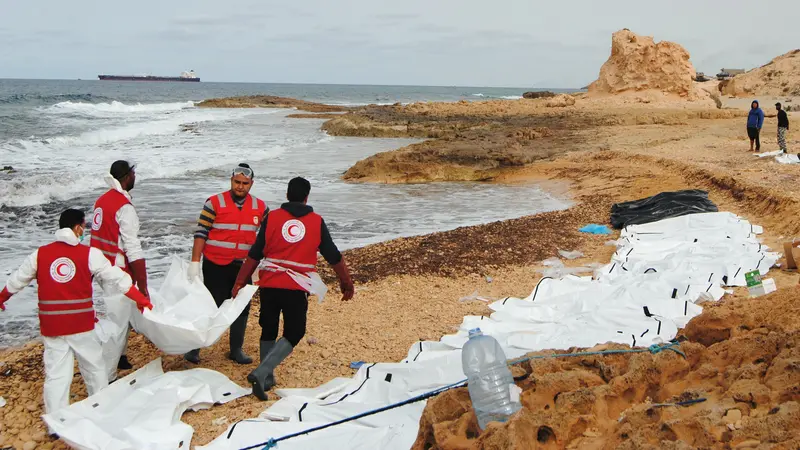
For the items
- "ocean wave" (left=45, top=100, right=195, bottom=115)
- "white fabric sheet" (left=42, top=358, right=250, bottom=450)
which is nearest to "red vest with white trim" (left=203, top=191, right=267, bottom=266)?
"white fabric sheet" (left=42, top=358, right=250, bottom=450)

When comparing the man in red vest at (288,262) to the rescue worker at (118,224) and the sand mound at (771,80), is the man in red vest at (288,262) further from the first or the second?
the sand mound at (771,80)

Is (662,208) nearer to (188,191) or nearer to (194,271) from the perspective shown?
(194,271)

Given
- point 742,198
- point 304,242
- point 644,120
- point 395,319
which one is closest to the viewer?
point 304,242

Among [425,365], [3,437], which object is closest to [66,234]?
[3,437]

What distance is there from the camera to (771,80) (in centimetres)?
4438

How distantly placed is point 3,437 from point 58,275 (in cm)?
111

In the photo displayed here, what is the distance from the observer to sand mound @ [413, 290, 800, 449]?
2.43m

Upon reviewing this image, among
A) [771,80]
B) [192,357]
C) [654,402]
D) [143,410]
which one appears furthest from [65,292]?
[771,80]

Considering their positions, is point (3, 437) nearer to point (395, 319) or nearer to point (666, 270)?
point (395, 319)

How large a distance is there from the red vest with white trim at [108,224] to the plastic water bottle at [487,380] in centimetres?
282

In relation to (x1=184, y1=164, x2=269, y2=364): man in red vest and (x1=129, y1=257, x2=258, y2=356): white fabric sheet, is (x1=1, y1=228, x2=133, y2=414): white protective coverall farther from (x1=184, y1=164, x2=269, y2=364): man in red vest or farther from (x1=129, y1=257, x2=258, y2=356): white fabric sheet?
(x1=184, y1=164, x2=269, y2=364): man in red vest

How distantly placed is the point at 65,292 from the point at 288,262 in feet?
4.60

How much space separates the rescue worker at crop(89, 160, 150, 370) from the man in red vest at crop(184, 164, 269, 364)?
1.43 ft

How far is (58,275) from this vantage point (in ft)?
13.6
